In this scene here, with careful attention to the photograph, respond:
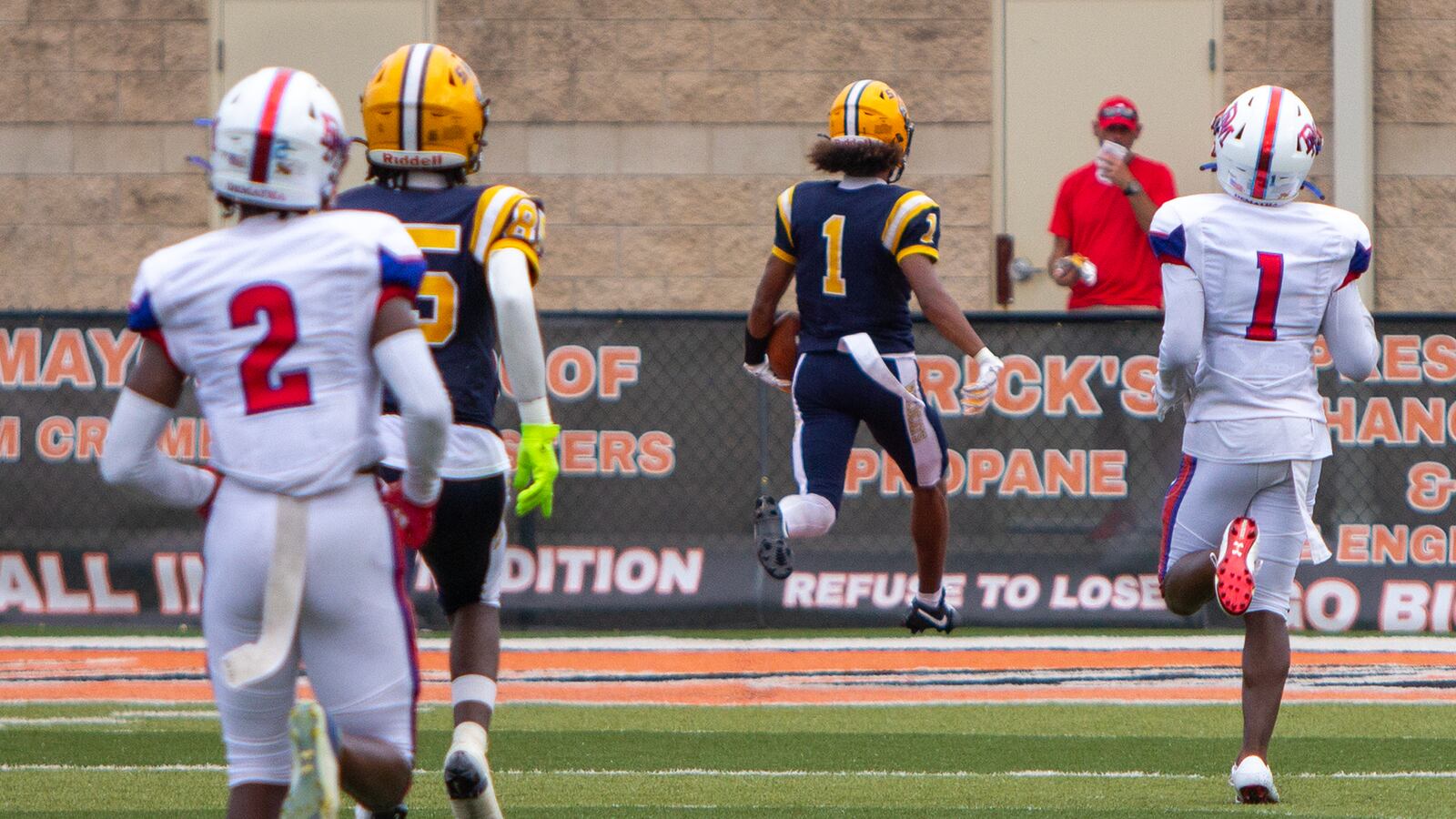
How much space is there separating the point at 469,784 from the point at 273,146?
1589 mm

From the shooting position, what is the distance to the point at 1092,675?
8484mm

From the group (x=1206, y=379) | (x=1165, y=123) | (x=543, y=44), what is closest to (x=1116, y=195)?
(x=1165, y=123)

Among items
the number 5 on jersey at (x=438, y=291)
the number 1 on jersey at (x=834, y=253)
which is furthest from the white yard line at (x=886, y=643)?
the number 5 on jersey at (x=438, y=291)

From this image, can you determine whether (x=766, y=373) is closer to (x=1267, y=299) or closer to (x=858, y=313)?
(x=858, y=313)

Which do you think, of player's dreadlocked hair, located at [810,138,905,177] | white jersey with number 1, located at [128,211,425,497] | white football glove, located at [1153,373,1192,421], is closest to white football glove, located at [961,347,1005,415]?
player's dreadlocked hair, located at [810,138,905,177]

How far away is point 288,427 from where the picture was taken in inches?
145

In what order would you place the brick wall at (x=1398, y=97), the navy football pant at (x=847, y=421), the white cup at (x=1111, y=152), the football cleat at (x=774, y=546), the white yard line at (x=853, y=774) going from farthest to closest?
the brick wall at (x=1398, y=97) < the white cup at (x=1111, y=152) < the navy football pant at (x=847, y=421) < the football cleat at (x=774, y=546) < the white yard line at (x=853, y=774)

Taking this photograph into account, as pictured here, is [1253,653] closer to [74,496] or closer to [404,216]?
[404,216]

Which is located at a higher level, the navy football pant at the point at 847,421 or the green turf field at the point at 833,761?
the navy football pant at the point at 847,421

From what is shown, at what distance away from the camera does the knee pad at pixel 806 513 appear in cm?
720

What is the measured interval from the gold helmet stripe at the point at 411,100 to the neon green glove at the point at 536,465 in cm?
75

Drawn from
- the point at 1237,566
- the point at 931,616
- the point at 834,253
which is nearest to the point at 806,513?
the point at 931,616

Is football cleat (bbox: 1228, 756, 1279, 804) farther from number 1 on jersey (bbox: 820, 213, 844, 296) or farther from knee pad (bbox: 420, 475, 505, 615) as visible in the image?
number 1 on jersey (bbox: 820, 213, 844, 296)

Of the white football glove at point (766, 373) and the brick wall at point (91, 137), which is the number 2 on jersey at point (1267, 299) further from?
the brick wall at point (91, 137)
